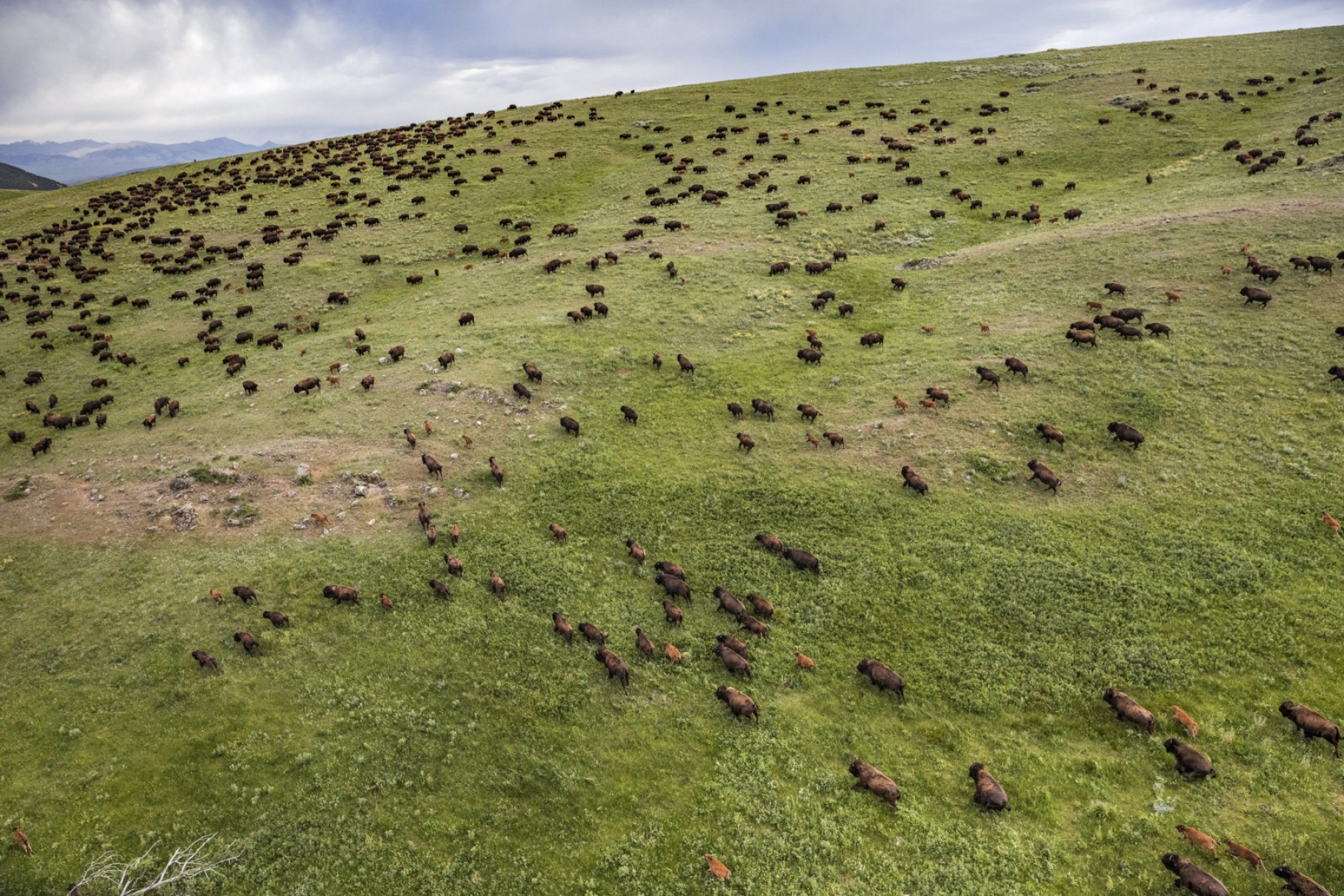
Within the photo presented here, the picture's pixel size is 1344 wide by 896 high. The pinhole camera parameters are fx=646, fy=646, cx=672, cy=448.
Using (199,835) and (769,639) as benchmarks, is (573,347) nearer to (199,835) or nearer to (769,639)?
(769,639)

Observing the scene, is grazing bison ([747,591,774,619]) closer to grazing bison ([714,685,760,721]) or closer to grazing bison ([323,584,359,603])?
grazing bison ([714,685,760,721])

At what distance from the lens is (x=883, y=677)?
16.4 metres

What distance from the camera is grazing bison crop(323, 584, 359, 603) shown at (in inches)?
769

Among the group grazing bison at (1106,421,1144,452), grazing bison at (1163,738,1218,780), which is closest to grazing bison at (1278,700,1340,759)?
grazing bison at (1163,738,1218,780)

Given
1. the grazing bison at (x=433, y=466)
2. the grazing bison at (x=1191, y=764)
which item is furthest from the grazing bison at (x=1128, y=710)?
the grazing bison at (x=433, y=466)

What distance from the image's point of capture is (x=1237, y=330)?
94.0 ft

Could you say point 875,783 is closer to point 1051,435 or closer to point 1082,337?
point 1051,435

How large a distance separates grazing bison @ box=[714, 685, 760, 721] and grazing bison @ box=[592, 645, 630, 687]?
2653 mm

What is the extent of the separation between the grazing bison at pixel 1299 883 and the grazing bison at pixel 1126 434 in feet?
50.5

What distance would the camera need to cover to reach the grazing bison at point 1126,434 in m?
23.6

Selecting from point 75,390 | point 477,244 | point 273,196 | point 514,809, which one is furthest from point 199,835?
point 273,196

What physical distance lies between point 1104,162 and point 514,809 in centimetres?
6492

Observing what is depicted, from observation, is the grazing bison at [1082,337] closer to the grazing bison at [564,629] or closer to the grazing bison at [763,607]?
the grazing bison at [763,607]

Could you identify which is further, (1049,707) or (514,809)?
(1049,707)
